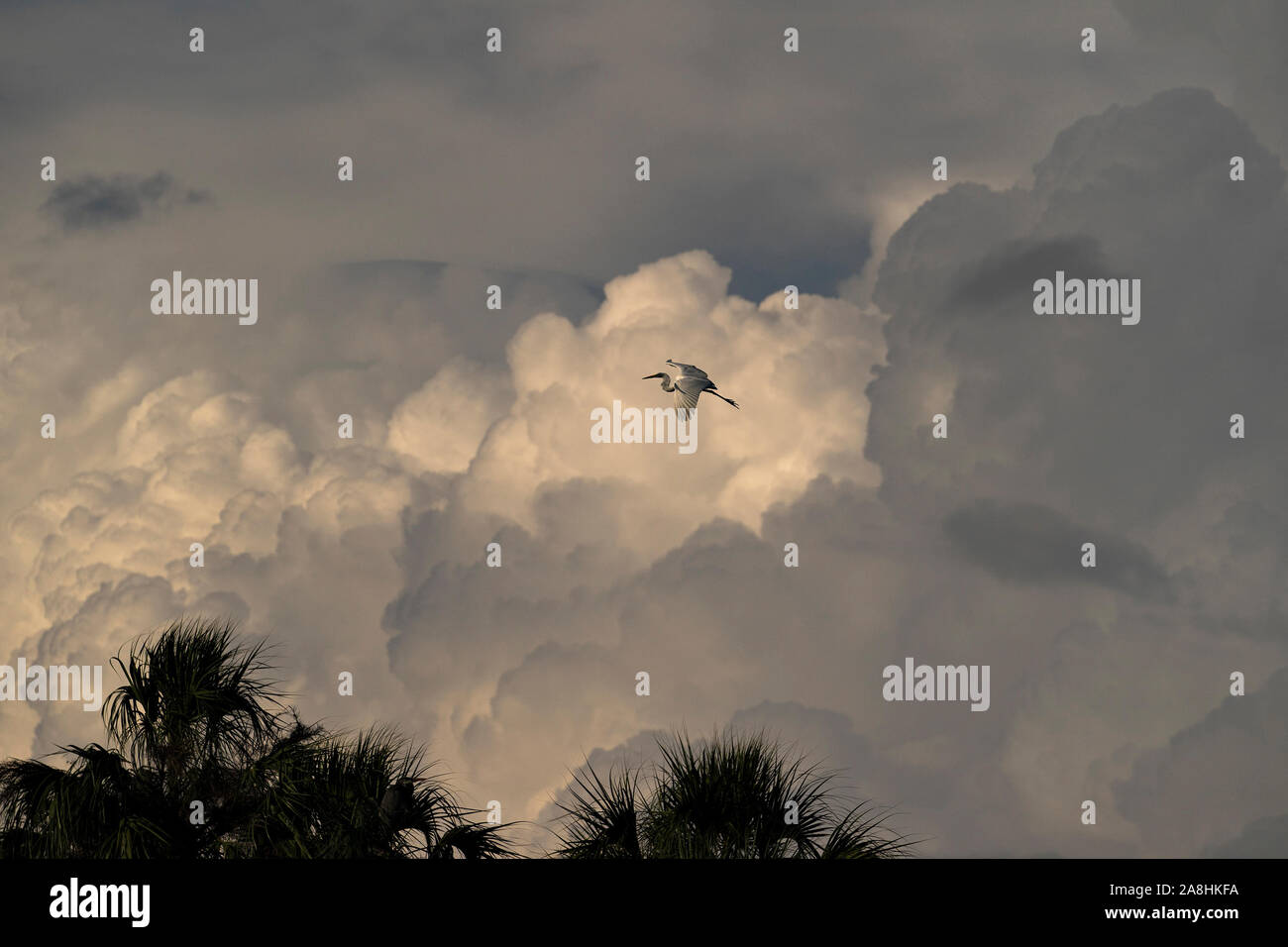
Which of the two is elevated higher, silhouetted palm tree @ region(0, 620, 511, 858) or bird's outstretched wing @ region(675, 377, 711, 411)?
bird's outstretched wing @ region(675, 377, 711, 411)

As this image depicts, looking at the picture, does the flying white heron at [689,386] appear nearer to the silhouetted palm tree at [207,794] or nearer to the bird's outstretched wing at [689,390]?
the bird's outstretched wing at [689,390]

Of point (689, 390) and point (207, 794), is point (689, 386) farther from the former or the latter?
point (207, 794)

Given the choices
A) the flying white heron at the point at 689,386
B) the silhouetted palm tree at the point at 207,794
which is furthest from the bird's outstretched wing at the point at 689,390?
the silhouetted palm tree at the point at 207,794

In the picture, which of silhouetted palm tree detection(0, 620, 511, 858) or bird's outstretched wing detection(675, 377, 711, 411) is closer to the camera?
silhouetted palm tree detection(0, 620, 511, 858)

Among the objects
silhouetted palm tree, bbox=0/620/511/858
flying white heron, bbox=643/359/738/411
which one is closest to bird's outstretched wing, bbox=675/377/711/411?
flying white heron, bbox=643/359/738/411

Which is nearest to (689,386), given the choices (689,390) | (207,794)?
(689,390)

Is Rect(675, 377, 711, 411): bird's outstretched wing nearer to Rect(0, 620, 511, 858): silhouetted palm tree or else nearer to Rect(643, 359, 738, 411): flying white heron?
Rect(643, 359, 738, 411): flying white heron

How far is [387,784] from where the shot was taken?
16.8 meters
